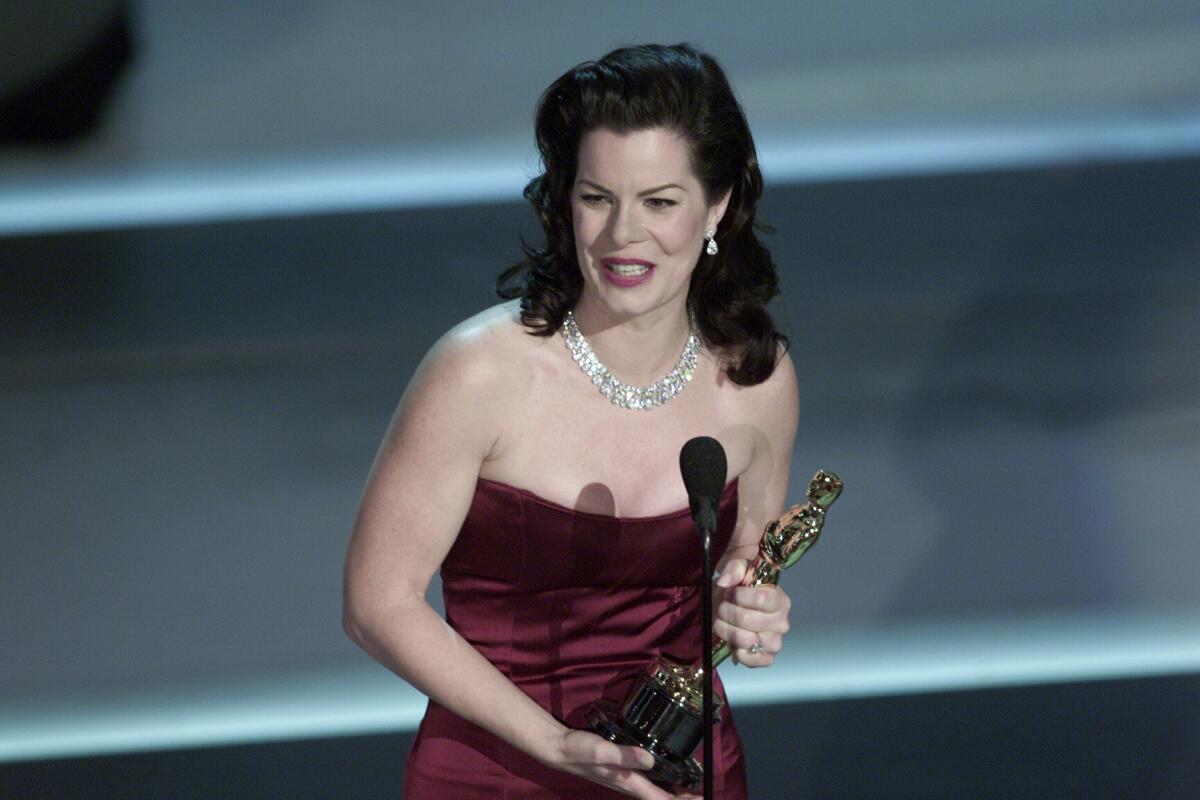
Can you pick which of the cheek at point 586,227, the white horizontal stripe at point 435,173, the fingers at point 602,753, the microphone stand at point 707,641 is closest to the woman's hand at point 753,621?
the fingers at point 602,753

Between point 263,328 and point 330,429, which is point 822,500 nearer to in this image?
point 330,429

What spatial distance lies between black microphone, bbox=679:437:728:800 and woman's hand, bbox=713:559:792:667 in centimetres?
24

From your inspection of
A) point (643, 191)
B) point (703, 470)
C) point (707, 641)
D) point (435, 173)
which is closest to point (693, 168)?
point (643, 191)

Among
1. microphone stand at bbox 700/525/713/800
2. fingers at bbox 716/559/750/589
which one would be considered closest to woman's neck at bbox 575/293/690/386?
fingers at bbox 716/559/750/589

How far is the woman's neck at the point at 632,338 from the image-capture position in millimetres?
1863

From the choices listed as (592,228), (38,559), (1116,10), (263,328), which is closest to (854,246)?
(1116,10)

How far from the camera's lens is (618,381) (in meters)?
1.88

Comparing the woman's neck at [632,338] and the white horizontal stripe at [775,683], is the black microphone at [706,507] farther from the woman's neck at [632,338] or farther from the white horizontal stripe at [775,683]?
the white horizontal stripe at [775,683]

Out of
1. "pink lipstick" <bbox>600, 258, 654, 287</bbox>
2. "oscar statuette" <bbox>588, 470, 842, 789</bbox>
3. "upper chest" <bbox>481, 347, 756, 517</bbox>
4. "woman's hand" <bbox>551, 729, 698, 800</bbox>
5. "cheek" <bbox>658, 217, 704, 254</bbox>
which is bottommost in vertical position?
"woman's hand" <bbox>551, 729, 698, 800</bbox>

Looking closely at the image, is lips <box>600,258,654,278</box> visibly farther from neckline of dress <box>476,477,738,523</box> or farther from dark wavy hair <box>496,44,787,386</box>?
neckline of dress <box>476,477,738,523</box>

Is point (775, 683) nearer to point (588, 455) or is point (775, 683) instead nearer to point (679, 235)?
point (588, 455)

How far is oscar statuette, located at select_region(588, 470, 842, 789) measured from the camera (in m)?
1.58

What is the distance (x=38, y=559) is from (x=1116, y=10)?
293cm

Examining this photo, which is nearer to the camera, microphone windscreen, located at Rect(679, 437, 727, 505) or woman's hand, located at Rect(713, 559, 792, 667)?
microphone windscreen, located at Rect(679, 437, 727, 505)
